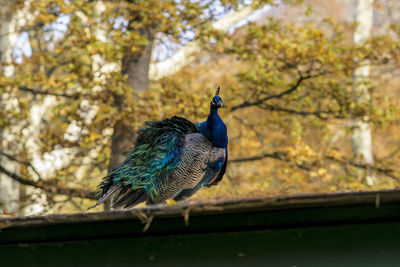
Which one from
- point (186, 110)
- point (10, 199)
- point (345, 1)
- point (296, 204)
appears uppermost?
point (345, 1)

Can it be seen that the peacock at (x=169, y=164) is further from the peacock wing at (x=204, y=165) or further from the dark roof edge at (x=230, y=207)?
the dark roof edge at (x=230, y=207)

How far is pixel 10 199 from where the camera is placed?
1194cm

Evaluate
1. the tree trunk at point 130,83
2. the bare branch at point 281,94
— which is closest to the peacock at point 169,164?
the tree trunk at point 130,83

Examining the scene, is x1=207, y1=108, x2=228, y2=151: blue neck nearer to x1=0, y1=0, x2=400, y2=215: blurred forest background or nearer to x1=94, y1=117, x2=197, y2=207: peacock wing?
x1=94, y1=117, x2=197, y2=207: peacock wing

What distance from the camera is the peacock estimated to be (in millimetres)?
5262

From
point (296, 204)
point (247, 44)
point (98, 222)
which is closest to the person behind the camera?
point (296, 204)

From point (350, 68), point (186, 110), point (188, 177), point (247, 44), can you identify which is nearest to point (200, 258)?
point (188, 177)

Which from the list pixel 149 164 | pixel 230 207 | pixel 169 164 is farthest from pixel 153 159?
pixel 230 207

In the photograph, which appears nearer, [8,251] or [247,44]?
[8,251]

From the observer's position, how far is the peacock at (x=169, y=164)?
5.26 meters

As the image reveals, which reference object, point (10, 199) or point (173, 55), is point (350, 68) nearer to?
point (173, 55)

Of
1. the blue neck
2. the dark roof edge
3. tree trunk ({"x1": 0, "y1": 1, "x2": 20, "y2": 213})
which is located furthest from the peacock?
tree trunk ({"x1": 0, "y1": 1, "x2": 20, "y2": 213})

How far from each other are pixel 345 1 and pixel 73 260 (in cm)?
3943

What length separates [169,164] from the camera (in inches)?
224
